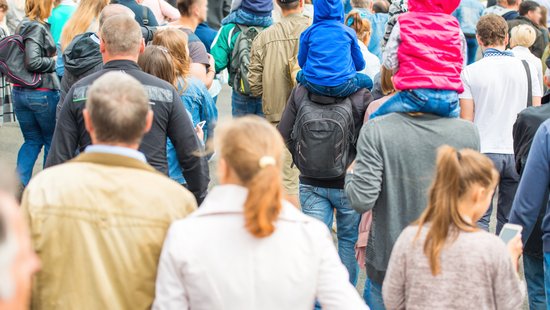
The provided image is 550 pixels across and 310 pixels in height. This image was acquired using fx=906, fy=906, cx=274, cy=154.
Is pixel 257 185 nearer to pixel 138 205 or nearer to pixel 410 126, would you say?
pixel 138 205

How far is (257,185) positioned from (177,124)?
1902 millimetres

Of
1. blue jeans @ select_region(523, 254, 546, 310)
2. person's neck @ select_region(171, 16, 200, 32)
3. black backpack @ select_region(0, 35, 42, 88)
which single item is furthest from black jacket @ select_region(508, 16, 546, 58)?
black backpack @ select_region(0, 35, 42, 88)

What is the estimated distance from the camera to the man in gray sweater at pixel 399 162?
4586mm

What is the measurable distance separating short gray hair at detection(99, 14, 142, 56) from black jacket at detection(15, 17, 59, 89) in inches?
130

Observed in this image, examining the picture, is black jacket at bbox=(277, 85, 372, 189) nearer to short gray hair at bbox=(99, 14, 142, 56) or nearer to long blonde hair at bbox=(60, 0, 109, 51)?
short gray hair at bbox=(99, 14, 142, 56)

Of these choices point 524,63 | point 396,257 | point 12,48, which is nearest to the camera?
point 396,257

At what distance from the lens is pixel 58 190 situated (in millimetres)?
3178

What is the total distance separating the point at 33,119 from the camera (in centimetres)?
828

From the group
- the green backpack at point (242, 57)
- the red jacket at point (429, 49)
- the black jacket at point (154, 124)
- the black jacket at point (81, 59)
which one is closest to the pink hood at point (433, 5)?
the red jacket at point (429, 49)

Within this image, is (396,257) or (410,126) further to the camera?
(410,126)

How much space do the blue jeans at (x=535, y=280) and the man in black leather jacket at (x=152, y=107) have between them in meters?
2.23

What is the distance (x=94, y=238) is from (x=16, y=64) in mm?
5337

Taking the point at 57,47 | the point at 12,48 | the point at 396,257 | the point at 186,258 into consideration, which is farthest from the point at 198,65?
the point at 186,258

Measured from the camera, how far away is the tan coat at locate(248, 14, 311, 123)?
294 inches
